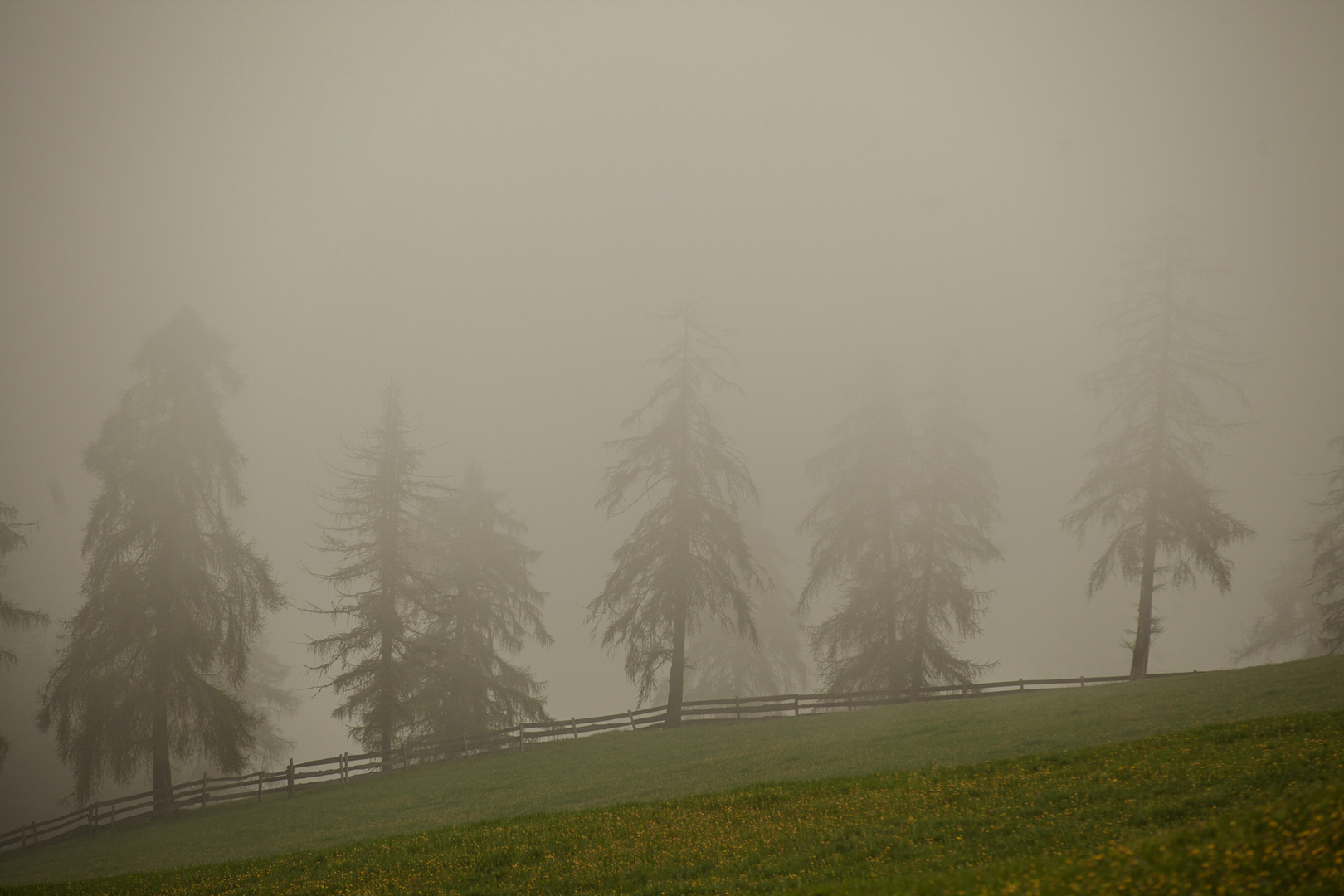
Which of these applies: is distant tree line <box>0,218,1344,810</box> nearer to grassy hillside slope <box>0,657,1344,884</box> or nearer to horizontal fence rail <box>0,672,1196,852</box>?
horizontal fence rail <box>0,672,1196,852</box>

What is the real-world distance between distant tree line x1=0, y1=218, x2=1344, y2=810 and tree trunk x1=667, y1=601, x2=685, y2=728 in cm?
9

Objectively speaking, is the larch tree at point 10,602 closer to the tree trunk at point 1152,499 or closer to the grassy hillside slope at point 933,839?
the grassy hillside slope at point 933,839

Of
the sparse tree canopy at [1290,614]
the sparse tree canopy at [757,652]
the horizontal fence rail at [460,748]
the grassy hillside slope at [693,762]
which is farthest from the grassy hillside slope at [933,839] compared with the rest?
the sparse tree canopy at [1290,614]

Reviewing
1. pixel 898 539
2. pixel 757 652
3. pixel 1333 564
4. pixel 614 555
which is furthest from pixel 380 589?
pixel 1333 564

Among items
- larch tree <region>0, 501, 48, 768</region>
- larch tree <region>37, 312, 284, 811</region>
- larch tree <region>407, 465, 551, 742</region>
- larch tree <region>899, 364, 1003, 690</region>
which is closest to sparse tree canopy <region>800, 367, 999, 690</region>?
larch tree <region>899, 364, 1003, 690</region>

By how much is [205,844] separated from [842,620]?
2237 centimetres

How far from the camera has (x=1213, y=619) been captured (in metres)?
108

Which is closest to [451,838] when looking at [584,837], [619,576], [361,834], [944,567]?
[584,837]

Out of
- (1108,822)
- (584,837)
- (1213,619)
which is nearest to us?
(1108,822)

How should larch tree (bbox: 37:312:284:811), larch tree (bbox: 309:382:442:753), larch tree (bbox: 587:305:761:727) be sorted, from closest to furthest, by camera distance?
1. larch tree (bbox: 37:312:284:811)
2. larch tree (bbox: 309:382:442:753)
3. larch tree (bbox: 587:305:761:727)

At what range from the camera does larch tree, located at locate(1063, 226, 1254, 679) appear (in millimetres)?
24422

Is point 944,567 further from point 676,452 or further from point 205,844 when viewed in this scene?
point 205,844

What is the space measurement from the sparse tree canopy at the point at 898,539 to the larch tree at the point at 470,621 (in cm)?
1238

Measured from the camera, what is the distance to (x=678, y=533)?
27141mm
